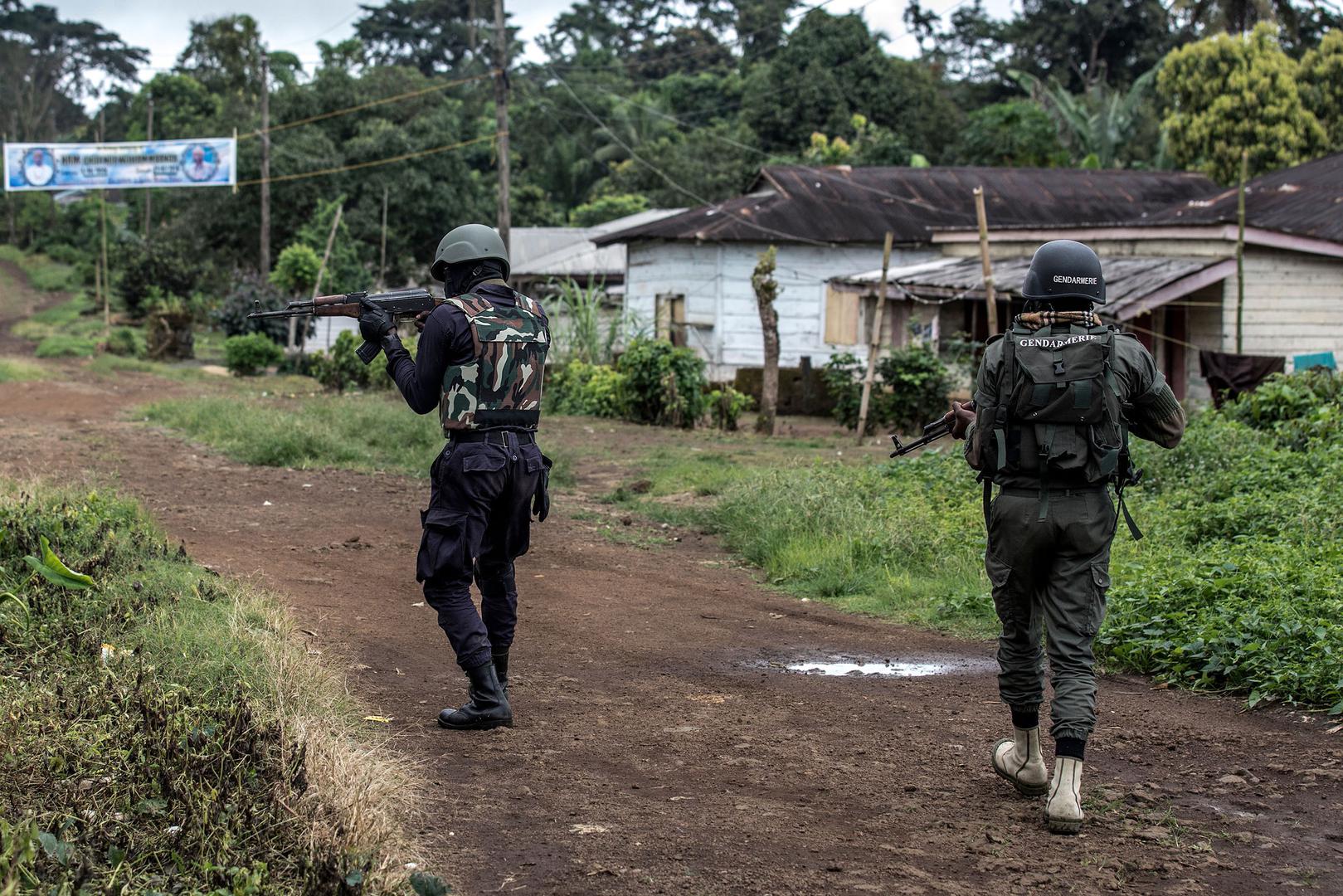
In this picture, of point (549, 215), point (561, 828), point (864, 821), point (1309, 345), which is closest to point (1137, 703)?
point (864, 821)

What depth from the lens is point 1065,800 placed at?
3914 mm

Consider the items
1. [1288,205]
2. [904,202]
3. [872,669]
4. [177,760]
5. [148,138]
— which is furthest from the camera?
[148,138]

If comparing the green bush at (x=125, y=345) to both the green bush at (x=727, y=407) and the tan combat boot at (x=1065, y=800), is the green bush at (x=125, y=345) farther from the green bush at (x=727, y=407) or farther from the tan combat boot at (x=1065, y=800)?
the tan combat boot at (x=1065, y=800)

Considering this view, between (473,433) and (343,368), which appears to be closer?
(473,433)

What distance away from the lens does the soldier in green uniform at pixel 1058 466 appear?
13.4ft

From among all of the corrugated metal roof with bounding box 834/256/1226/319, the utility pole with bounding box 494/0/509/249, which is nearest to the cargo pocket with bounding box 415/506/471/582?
the corrugated metal roof with bounding box 834/256/1226/319

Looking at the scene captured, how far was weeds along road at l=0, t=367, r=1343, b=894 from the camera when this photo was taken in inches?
143

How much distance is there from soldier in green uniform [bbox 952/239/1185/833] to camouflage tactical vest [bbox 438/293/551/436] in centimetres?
168

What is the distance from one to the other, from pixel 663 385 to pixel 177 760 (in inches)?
561

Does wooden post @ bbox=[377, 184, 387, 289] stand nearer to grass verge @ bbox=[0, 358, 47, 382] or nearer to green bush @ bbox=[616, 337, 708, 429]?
grass verge @ bbox=[0, 358, 47, 382]

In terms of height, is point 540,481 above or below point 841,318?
below

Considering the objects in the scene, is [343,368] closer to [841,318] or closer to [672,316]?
[672,316]

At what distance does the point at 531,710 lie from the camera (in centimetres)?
520

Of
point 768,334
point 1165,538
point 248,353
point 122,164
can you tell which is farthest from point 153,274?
point 1165,538
